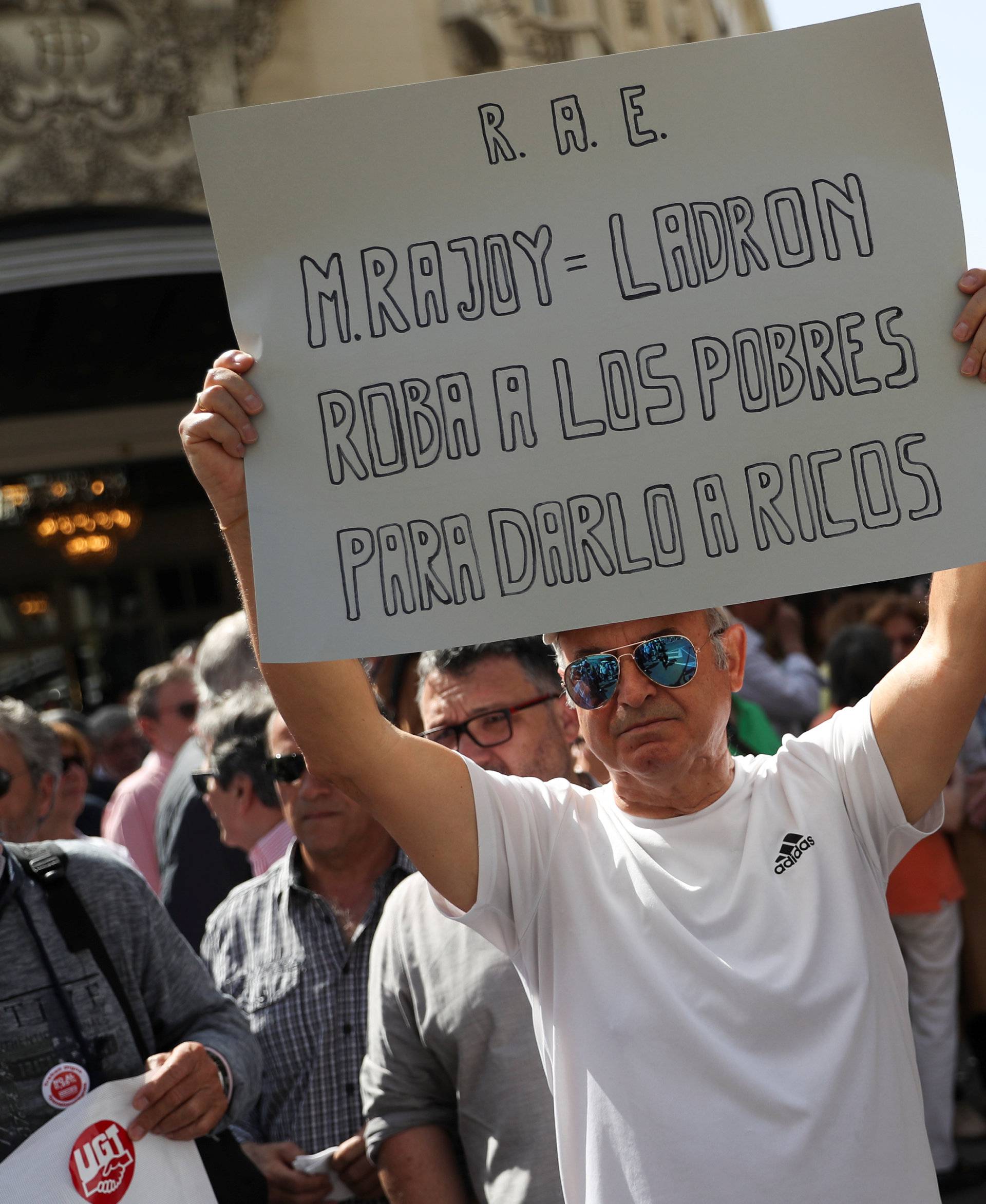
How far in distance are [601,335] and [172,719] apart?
4.01 meters

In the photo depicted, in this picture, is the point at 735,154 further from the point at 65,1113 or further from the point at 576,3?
the point at 576,3

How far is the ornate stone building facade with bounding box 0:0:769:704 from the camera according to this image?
23.3ft

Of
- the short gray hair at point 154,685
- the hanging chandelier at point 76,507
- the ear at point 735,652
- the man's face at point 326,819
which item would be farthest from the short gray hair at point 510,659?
the hanging chandelier at point 76,507

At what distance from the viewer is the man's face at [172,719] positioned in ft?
17.2

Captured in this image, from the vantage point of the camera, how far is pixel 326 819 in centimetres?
263

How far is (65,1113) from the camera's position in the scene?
175 cm

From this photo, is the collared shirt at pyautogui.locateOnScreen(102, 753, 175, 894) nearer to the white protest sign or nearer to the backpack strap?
the backpack strap

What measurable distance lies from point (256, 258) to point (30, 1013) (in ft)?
3.68

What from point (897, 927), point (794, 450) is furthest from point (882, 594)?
point (794, 450)

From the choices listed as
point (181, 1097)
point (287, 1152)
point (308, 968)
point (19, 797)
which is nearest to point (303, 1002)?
point (308, 968)

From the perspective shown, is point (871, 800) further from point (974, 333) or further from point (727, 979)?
point (974, 333)

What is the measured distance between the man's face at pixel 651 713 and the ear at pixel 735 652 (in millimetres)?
77

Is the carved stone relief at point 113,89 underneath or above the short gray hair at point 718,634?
above

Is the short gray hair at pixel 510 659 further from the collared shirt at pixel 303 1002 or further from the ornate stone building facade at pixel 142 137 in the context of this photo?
the ornate stone building facade at pixel 142 137
